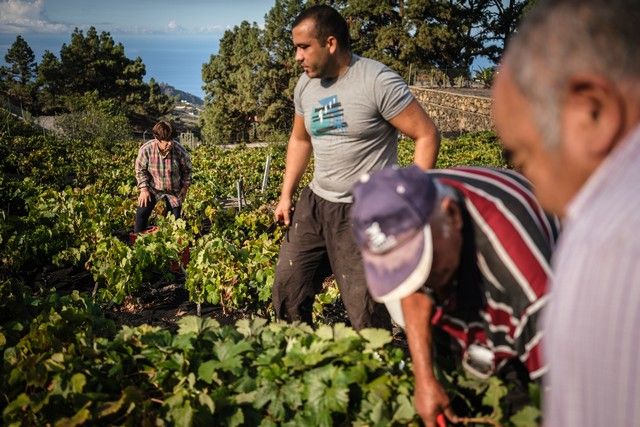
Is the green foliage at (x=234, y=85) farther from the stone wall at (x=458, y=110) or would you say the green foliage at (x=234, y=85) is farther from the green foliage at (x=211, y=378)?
the green foliage at (x=211, y=378)

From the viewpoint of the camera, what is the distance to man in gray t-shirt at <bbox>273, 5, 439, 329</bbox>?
3.02m

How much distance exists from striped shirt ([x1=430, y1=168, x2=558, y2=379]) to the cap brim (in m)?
0.31

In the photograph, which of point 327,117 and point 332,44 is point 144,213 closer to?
point 327,117

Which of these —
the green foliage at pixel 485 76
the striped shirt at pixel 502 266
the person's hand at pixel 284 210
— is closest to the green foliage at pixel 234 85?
the green foliage at pixel 485 76

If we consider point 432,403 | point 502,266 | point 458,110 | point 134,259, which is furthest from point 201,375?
point 458,110

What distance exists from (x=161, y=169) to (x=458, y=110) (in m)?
27.9

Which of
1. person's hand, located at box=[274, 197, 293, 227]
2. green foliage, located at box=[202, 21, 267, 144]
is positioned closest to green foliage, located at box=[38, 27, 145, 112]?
green foliage, located at box=[202, 21, 267, 144]

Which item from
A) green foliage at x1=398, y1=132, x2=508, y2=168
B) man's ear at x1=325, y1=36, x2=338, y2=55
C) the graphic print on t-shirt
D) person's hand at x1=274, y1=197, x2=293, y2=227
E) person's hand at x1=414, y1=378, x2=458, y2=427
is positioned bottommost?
green foliage at x1=398, y1=132, x2=508, y2=168

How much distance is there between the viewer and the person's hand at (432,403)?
172 cm

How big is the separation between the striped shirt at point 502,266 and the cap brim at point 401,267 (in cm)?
31

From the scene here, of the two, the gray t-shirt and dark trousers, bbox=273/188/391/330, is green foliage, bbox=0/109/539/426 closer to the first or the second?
dark trousers, bbox=273/188/391/330

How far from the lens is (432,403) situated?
172 centimetres

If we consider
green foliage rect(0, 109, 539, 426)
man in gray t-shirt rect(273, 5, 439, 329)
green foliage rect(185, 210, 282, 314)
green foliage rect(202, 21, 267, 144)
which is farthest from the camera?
green foliage rect(202, 21, 267, 144)

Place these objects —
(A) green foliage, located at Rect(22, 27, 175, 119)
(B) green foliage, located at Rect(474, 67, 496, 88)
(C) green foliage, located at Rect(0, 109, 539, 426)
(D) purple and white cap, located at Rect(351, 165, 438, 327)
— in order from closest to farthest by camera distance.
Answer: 1. (D) purple and white cap, located at Rect(351, 165, 438, 327)
2. (C) green foliage, located at Rect(0, 109, 539, 426)
3. (B) green foliage, located at Rect(474, 67, 496, 88)
4. (A) green foliage, located at Rect(22, 27, 175, 119)
